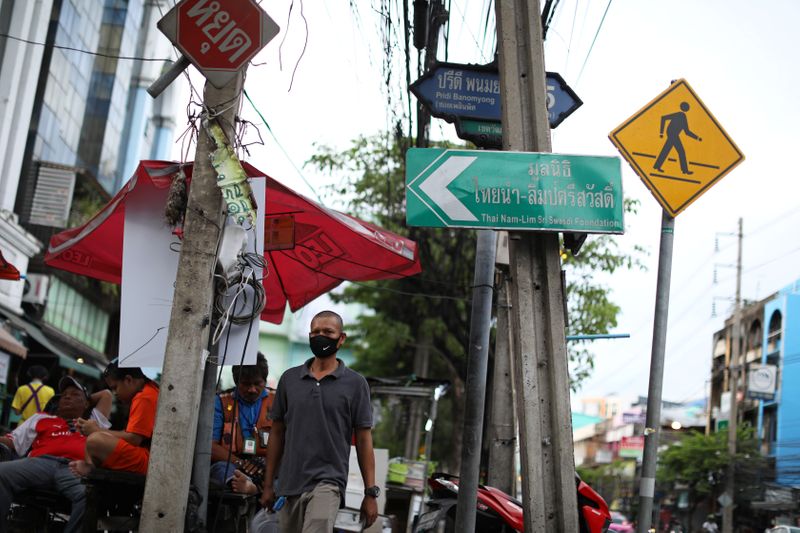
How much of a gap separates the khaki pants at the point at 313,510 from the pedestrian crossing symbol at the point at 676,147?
2.39 meters

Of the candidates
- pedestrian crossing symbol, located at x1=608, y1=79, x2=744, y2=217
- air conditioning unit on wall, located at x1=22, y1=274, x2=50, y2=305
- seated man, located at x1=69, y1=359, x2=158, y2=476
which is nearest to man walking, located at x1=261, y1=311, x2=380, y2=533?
seated man, located at x1=69, y1=359, x2=158, y2=476

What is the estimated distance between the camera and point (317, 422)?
5.09 m

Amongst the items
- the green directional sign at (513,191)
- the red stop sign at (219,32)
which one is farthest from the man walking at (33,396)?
the green directional sign at (513,191)

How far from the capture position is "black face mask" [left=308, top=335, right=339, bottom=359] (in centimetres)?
524

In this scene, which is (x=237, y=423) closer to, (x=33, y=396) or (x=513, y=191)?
(x=513, y=191)

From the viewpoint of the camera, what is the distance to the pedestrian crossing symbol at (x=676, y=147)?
196 inches

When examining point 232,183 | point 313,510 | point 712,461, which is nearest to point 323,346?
point 313,510

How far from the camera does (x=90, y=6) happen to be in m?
26.8

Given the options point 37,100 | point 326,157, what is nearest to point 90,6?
point 37,100

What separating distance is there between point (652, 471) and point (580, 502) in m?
1.21

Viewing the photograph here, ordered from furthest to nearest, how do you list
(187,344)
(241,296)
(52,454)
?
(52,454), (241,296), (187,344)

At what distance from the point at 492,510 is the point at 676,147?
2.98 m

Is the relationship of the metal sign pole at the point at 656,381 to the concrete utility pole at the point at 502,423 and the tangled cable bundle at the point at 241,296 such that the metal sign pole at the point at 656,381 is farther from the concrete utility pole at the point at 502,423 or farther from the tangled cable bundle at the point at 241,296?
the concrete utility pole at the point at 502,423

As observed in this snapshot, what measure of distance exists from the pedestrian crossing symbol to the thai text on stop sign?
6.78 feet
